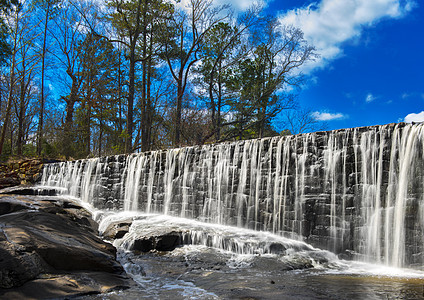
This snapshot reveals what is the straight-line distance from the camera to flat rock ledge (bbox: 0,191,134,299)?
3.34 m

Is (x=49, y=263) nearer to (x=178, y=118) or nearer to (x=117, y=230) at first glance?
(x=117, y=230)

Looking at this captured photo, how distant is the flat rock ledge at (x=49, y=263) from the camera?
11.0 ft

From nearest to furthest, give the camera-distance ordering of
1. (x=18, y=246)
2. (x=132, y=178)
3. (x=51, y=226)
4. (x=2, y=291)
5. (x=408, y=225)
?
(x=2, y=291) → (x=18, y=246) → (x=51, y=226) → (x=408, y=225) → (x=132, y=178)

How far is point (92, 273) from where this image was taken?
4191 millimetres

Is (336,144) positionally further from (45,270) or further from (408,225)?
(45,270)

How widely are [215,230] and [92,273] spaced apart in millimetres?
3974

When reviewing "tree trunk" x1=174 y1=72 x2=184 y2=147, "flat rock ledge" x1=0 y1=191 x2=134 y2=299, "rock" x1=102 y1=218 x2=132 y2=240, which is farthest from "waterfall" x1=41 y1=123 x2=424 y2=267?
"tree trunk" x1=174 y1=72 x2=184 y2=147

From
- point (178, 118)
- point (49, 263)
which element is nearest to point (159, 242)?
point (49, 263)

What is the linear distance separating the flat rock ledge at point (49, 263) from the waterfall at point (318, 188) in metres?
4.32

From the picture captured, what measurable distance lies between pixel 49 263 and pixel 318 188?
5.60 metres

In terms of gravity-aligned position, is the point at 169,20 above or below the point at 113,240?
above

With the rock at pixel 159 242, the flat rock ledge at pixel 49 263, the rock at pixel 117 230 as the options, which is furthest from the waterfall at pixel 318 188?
the flat rock ledge at pixel 49 263

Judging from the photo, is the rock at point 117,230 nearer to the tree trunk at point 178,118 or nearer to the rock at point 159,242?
the rock at point 159,242

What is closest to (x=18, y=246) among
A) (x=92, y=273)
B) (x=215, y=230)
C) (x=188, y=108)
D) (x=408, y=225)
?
(x=92, y=273)
